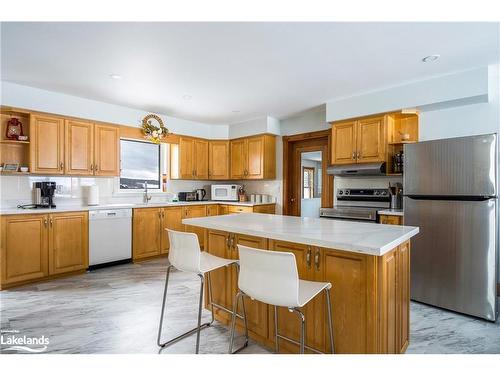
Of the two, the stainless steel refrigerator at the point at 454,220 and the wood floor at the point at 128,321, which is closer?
the wood floor at the point at 128,321

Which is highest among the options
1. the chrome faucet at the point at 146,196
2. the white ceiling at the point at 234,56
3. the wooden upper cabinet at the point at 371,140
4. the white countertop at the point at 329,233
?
the white ceiling at the point at 234,56

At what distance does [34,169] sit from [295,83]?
349cm

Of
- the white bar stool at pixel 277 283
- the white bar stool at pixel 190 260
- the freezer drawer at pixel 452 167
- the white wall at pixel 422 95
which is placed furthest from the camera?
the white wall at pixel 422 95

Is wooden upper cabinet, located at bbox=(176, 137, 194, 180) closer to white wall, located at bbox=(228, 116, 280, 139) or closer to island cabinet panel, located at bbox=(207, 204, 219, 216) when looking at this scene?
island cabinet panel, located at bbox=(207, 204, 219, 216)

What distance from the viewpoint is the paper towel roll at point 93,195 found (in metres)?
4.26

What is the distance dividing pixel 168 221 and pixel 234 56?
3022 millimetres

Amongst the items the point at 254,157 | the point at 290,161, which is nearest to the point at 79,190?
the point at 254,157

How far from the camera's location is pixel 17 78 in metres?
3.40

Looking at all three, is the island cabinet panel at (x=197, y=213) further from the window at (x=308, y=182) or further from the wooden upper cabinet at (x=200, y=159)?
the window at (x=308, y=182)

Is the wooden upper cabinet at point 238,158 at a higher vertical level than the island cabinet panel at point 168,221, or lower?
higher

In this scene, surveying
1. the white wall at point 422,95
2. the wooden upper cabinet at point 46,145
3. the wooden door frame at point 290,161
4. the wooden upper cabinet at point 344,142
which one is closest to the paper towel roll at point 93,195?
the wooden upper cabinet at point 46,145

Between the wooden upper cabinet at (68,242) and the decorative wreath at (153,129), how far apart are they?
1649 millimetres

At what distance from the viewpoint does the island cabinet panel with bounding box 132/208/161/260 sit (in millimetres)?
4457
